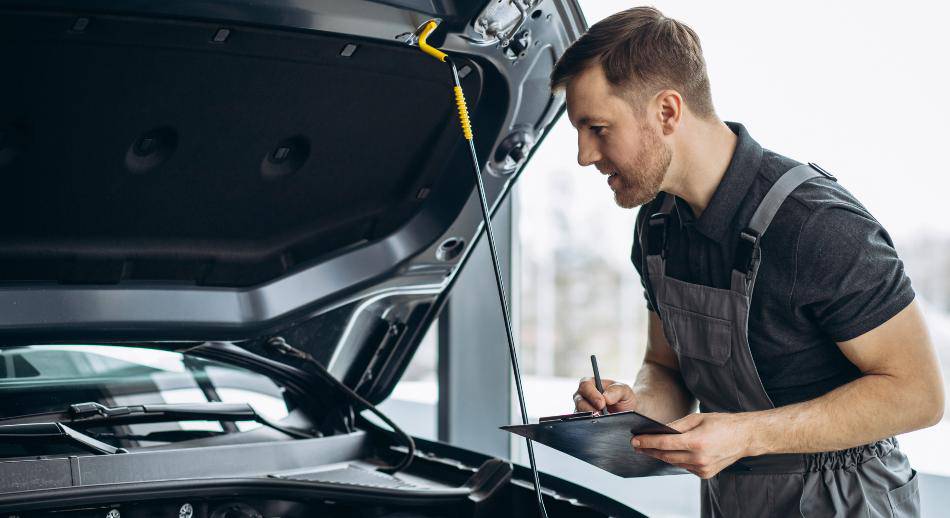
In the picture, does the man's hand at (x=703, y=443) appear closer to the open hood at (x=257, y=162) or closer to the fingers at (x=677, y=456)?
the fingers at (x=677, y=456)

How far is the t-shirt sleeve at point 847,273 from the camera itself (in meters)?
1.31

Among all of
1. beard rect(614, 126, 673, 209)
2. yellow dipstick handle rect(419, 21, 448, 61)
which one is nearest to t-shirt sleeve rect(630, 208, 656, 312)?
beard rect(614, 126, 673, 209)

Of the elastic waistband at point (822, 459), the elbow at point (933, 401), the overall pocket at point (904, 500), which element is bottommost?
the overall pocket at point (904, 500)

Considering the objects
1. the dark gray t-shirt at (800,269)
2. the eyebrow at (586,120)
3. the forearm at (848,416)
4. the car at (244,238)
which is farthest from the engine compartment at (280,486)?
the eyebrow at (586,120)

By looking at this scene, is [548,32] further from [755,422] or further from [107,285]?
[107,285]

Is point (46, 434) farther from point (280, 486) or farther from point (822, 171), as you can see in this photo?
point (822, 171)

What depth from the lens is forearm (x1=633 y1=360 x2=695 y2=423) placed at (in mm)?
1677

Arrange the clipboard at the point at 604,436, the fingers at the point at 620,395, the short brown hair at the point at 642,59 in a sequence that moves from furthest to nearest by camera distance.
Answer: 1. the fingers at the point at 620,395
2. the short brown hair at the point at 642,59
3. the clipboard at the point at 604,436

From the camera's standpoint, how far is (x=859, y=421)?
1.31m

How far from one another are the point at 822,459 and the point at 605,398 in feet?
1.14

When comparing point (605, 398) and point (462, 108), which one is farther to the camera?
point (605, 398)

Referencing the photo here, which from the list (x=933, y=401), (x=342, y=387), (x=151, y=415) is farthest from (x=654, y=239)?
(x=151, y=415)

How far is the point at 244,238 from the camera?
1600 millimetres

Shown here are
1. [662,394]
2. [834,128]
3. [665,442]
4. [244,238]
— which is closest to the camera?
[665,442]
